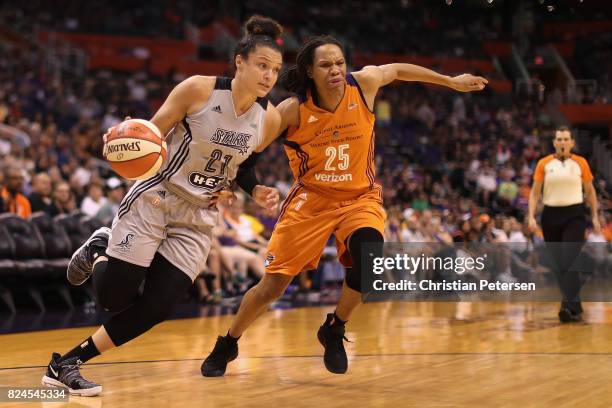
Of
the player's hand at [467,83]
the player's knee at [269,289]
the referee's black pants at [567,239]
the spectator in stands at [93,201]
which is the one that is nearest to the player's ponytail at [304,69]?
the player's hand at [467,83]

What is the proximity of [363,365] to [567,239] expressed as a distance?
393 centimetres

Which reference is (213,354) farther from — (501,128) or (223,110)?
(501,128)

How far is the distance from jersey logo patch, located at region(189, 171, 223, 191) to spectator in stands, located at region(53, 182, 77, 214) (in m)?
6.13

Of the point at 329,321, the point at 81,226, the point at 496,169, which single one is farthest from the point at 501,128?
the point at 329,321

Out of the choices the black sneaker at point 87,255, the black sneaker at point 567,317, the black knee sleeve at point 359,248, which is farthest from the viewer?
the black sneaker at point 567,317

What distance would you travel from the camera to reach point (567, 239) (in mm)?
9062

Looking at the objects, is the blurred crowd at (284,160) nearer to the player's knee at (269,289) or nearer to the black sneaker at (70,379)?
the player's knee at (269,289)

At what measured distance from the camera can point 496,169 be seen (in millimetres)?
15398

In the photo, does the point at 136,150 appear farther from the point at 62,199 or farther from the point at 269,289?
the point at 62,199

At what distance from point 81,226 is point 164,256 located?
5.47 meters

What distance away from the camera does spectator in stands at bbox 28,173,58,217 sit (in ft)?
34.3

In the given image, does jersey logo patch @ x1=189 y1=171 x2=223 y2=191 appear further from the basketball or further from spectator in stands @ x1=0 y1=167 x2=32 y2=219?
spectator in stands @ x1=0 y1=167 x2=32 y2=219

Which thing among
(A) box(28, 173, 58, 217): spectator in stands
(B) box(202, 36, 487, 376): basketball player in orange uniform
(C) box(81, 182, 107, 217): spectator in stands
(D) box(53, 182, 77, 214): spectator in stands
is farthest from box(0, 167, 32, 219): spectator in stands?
(B) box(202, 36, 487, 376): basketball player in orange uniform

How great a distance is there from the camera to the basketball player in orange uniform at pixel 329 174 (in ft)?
17.3
